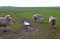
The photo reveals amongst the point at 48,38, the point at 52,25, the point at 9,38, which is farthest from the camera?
the point at 52,25

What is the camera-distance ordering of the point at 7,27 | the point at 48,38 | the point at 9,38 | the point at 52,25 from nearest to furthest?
the point at 9,38
the point at 48,38
the point at 7,27
the point at 52,25

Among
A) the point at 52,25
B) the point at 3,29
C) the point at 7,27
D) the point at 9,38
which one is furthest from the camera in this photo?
the point at 52,25

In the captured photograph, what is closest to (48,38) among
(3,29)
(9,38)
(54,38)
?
(54,38)

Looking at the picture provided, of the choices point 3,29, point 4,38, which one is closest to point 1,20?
point 3,29

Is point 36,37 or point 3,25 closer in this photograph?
point 36,37

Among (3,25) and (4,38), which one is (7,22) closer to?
(3,25)

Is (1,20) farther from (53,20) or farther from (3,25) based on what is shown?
(53,20)

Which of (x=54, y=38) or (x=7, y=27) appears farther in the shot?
(x=7, y=27)

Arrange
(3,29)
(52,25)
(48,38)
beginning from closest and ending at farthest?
(48,38) < (3,29) < (52,25)

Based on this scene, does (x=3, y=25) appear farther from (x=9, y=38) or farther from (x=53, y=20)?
(x=53, y=20)
